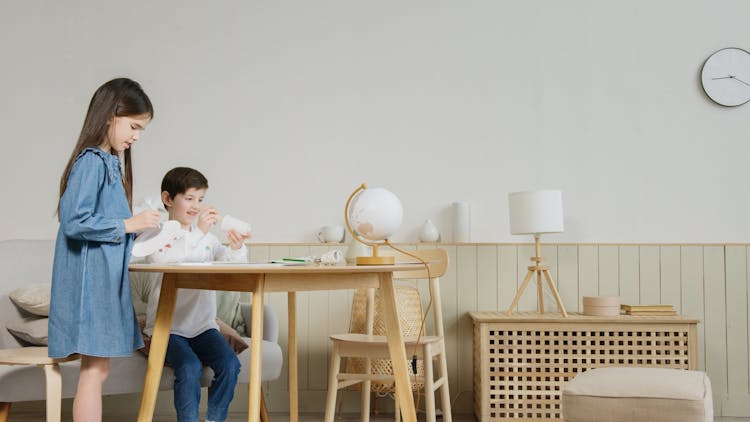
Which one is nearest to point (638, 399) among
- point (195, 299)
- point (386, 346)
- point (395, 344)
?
point (395, 344)

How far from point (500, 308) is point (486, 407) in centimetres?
50

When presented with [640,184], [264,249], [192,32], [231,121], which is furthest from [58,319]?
[640,184]

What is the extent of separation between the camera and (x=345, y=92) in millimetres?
3572

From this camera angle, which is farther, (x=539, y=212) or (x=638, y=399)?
(x=539, y=212)

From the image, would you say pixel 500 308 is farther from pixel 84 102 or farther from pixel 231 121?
pixel 84 102

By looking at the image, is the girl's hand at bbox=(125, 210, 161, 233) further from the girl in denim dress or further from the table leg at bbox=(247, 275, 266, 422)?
the table leg at bbox=(247, 275, 266, 422)

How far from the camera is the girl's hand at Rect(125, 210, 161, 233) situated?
Answer: 1948mm

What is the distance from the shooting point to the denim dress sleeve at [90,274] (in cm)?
192

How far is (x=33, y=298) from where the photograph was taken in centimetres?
251

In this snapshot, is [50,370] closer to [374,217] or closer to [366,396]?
[374,217]

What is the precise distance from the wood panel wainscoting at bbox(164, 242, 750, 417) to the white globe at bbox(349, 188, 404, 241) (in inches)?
51.2

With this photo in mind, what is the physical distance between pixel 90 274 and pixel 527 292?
2.10m

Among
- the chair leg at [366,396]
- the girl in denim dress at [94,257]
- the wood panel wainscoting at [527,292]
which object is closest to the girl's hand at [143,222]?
the girl in denim dress at [94,257]

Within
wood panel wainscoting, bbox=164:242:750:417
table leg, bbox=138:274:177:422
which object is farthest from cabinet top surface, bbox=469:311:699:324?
table leg, bbox=138:274:177:422
